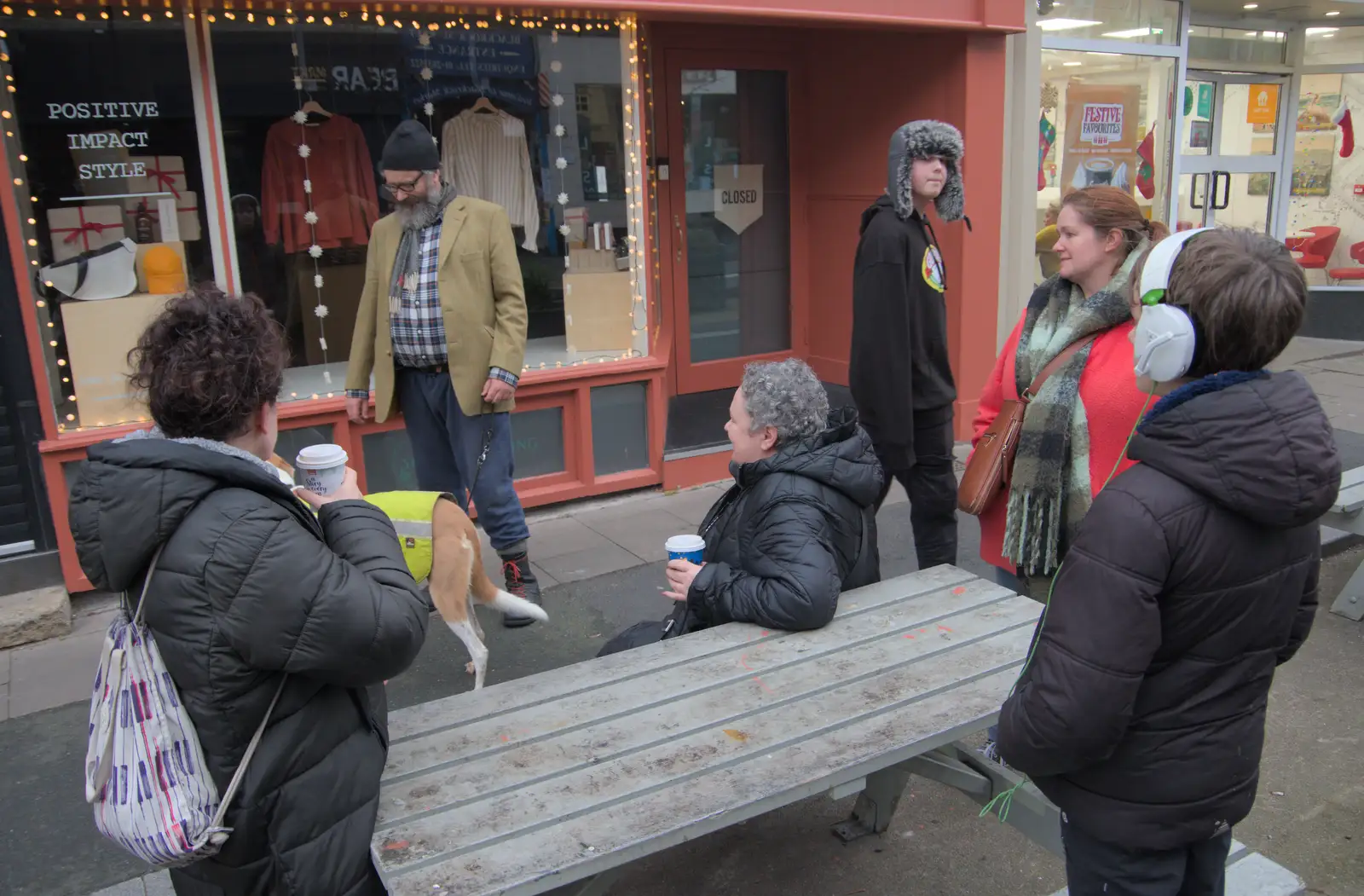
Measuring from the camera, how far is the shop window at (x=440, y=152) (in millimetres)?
5328

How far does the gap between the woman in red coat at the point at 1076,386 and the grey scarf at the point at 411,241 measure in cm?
237

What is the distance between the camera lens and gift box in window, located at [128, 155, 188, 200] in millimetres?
4996

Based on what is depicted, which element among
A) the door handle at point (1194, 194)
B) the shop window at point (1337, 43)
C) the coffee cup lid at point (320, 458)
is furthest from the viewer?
the shop window at point (1337, 43)

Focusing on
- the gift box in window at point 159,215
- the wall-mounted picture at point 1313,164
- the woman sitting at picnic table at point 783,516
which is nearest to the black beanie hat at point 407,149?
the gift box in window at point 159,215

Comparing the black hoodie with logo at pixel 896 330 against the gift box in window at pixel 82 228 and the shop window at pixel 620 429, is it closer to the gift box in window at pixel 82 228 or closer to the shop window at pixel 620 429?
the shop window at pixel 620 429

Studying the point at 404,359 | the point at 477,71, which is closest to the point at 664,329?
the point at 477,71

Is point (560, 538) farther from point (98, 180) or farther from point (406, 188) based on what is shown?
point (98, 180)

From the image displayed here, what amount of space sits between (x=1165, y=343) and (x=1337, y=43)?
11.4 m

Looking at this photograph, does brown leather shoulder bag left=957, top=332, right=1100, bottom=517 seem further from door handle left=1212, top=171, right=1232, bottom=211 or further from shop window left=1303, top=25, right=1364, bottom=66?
shop window left=1303, top=25, right=1364, bottom=66

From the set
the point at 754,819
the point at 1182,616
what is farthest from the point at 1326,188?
the point at 1182,616

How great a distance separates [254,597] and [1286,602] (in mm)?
1713

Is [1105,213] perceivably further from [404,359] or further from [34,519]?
[34,519]

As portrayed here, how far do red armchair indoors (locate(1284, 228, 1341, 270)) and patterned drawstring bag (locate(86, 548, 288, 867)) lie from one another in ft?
39.2

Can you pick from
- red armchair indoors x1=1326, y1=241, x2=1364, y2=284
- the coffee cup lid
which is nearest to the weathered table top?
the coffee cup lid
